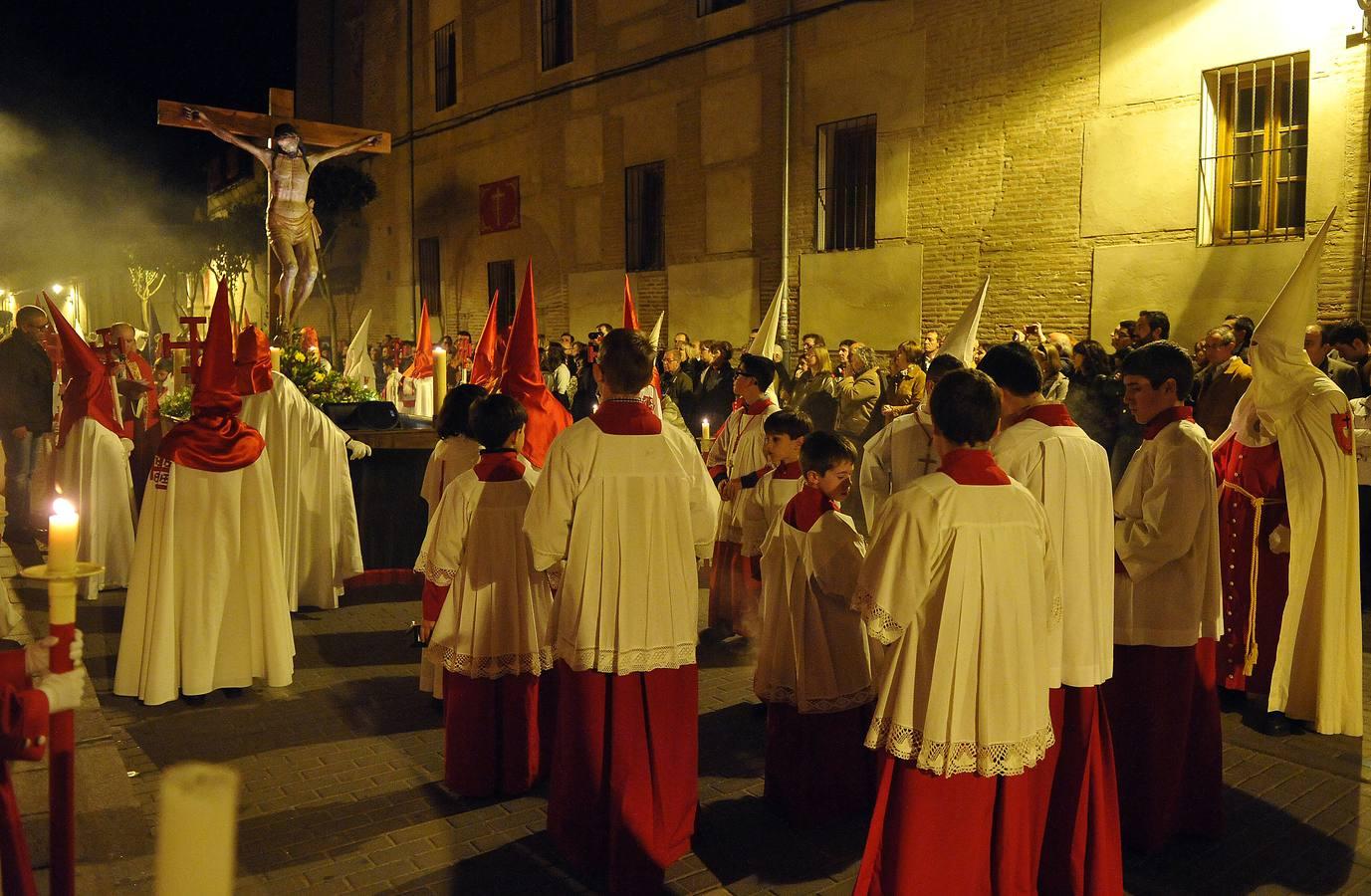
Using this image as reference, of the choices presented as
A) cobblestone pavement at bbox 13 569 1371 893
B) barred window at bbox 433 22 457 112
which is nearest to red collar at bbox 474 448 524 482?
cobblestone pavement at bbox 13 569 1371 893

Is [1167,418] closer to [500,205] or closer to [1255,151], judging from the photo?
[1255,151]

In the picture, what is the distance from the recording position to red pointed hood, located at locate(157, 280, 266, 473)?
592cm

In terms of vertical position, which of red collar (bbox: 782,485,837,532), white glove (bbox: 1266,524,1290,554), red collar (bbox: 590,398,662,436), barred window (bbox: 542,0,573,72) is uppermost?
barred window (bbox: 542,0,573,72)

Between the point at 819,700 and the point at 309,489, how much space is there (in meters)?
4.96

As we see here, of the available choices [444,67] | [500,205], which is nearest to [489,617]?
[500,205]

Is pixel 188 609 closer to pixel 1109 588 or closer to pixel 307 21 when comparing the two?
pixel 1109 588

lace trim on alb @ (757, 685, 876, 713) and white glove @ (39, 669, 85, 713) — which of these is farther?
lace trim on alb @ (757, 685, 876, 713)

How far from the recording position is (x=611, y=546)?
4.00m

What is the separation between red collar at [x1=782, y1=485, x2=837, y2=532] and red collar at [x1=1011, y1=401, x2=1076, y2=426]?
954mm

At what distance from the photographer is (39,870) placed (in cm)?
402

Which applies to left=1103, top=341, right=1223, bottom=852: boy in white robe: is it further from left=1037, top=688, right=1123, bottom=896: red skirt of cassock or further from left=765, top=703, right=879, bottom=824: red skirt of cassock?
left=765, top=703, right=879, bottom=824: red skirt of cassock

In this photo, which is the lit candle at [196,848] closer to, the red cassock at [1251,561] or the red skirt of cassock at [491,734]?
the red skirt of cassock at [491,734]

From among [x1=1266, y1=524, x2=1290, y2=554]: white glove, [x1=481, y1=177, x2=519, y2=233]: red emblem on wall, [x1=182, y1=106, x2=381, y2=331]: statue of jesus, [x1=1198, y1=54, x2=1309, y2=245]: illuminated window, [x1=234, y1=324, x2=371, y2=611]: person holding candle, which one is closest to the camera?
[x1=1266, y1=524, x2=1290, y2=554]: white glove

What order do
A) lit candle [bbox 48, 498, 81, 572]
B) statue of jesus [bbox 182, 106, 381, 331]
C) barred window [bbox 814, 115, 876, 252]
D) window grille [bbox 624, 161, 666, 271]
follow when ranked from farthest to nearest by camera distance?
window grille [bbox 624, 161, 666, 271]
barred window [bbox 814, 115, 876, 252]
statue of jesus [bbox 182, 106, 381, 331]
lit candle [bbox 48, 498, 81, 572]
